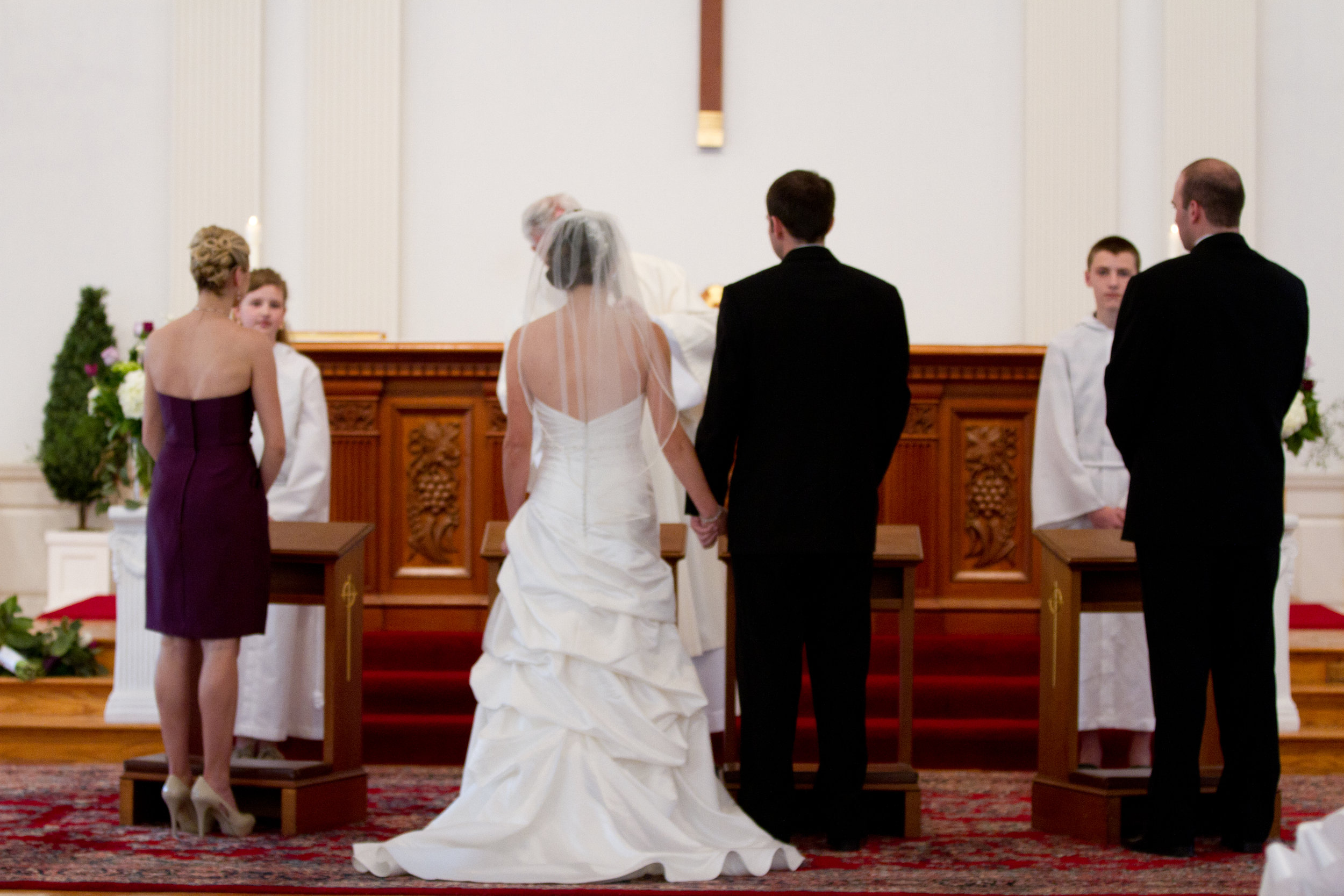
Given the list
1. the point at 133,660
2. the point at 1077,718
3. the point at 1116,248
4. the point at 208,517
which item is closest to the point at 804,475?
the point at 1077,718

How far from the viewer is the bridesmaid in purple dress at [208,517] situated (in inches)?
156

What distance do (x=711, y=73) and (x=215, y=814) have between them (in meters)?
5.80

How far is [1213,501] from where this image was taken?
3.66 m

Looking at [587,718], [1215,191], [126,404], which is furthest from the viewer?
[126,404]

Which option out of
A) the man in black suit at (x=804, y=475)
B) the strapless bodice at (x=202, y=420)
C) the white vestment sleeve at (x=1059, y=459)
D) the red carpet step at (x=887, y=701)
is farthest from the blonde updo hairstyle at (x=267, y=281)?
the white vestment sleeve at (x=1059, y=459)

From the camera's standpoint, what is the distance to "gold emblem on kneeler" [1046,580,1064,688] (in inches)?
166

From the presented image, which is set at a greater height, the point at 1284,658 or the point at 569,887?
the point at 1284,658

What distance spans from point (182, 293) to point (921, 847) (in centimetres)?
626

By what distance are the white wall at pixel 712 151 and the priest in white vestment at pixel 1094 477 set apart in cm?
363

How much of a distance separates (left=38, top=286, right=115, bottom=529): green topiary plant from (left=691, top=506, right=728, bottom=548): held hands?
561 centimetres

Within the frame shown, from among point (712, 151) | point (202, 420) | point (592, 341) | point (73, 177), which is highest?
point (712, 151)

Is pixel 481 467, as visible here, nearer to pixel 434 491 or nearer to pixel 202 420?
pixel 434 491

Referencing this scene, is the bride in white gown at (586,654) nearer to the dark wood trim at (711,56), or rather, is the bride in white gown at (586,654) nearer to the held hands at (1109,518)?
the held hands at (1109,518)

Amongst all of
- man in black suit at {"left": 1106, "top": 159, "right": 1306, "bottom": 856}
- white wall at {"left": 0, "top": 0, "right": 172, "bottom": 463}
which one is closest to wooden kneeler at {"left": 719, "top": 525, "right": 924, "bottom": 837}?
man in black suit at {"left": 1106, "top": 159, "right": 1306, "bottom": 856}
